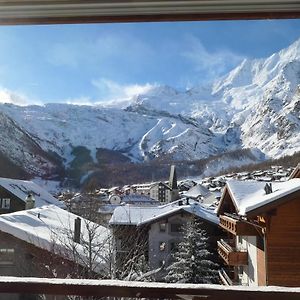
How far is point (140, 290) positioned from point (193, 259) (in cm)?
522

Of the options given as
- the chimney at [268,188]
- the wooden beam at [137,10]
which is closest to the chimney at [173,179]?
the chimney at [268,188]

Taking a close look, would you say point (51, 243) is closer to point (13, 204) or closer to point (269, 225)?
point (13, 204)

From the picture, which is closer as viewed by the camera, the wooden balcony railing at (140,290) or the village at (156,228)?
the wooden balcony railing at (140,290)

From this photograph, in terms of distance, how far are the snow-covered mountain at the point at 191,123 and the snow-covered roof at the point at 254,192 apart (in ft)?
1.44

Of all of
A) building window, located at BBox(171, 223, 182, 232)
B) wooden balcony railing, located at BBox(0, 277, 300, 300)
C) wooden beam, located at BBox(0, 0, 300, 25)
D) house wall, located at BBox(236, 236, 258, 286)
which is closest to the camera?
wooden balcony railing, located at BBox(0, 277, 300, 300)

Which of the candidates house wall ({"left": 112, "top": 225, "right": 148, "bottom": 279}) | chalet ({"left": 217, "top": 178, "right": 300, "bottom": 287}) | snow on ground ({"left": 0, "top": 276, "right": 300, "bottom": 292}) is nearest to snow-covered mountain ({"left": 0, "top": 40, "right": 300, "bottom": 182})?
chalet ({"left": 217, "top": 178, "right": 300, "bottom": 287})

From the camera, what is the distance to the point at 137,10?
3.03 ft

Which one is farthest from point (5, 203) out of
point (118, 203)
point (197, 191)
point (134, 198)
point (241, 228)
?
point (241, 228)

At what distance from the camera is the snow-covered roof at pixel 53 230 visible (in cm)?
467

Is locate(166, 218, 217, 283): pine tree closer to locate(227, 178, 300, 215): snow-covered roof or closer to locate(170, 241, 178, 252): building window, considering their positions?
locate(170, 241, 178, 252): building window

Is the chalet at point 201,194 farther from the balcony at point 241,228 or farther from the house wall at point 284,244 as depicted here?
the house wall at point 284,244

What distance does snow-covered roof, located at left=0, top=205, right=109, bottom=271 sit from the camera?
467cm

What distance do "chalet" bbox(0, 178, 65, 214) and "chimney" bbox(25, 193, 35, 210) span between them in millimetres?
15

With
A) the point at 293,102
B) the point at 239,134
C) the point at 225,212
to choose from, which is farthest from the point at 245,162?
the point at 225,212
